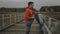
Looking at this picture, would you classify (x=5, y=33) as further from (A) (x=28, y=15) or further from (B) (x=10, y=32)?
(A) (x=28, y=15)

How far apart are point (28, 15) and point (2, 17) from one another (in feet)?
23.0

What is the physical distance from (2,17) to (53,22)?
7.70m

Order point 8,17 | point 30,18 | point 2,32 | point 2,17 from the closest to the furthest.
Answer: point 30,18, point 2,32, point 2,17, point 8,17

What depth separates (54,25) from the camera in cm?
917

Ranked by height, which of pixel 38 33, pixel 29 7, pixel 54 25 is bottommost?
pixel 38 33

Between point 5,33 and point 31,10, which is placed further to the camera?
point 5,33

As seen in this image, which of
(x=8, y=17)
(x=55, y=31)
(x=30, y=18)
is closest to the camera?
(x=55, y=31)

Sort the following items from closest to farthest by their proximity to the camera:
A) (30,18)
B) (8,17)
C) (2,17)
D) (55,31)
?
Result: 1. (55,31)
2. (30,18)
3. (2,17)
4. (8,17)

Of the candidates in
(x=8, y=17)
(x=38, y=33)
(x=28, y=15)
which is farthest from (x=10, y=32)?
(x=8, y=17)

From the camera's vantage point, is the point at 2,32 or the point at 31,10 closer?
the point at 31,10

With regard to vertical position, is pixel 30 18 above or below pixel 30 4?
below

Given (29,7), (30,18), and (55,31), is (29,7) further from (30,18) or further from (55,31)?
(55,31)

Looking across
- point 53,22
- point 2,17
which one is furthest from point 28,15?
point 2,17

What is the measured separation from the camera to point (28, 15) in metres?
9.60
